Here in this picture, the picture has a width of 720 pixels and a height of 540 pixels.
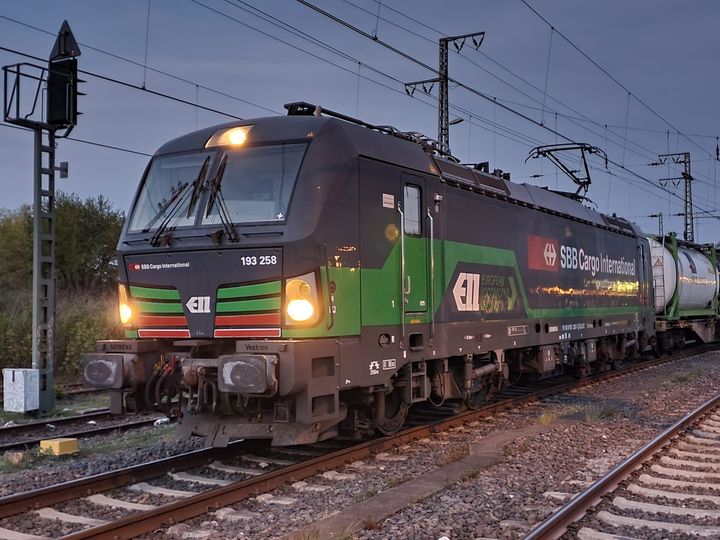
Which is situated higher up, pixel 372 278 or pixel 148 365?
pixel 372 278

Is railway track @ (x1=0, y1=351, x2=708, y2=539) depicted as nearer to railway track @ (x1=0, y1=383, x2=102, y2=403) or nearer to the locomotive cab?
the locomotive cab

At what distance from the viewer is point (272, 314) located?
22.8 ft

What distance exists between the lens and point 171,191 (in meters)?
7.94

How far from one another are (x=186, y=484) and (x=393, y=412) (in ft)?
9.54

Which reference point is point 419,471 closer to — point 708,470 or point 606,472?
point 606,472

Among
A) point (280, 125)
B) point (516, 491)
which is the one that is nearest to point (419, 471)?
point (516, 491)

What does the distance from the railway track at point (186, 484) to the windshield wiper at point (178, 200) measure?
2347 mm

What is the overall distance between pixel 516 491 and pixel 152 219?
467 centimetres

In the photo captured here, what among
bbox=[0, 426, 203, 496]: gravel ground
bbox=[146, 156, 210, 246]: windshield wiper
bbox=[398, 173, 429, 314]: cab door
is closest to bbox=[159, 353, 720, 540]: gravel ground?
bbox=[398, 173, 429, 314]: cab door

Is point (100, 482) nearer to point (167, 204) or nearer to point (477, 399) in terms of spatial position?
point (167, 204)

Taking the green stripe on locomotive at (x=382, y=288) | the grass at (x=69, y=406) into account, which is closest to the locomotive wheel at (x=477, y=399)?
the green stripe on locomotive at (x=382, y=288)

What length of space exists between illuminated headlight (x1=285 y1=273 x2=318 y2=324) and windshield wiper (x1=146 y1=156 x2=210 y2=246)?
1.59m

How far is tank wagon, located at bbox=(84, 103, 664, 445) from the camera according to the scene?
695 centimetres

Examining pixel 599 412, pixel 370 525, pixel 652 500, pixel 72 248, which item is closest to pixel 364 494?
pixel 370 525
